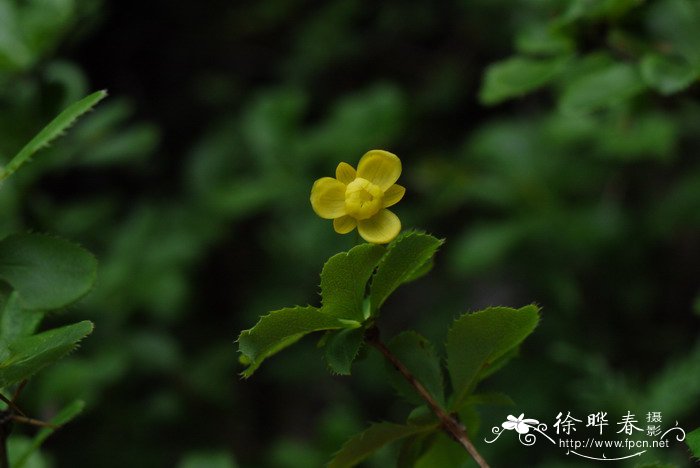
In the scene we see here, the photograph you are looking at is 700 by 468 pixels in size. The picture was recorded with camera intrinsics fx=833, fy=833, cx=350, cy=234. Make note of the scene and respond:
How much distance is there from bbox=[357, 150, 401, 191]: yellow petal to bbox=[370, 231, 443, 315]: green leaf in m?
0.08

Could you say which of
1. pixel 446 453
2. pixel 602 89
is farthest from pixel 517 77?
pixel 446 453

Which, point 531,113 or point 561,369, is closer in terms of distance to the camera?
point 561,369

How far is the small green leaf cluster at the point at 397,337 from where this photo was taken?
63 centimetres

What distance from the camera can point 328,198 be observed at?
716 mm

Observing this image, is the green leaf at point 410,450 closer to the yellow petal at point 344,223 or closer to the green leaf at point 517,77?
the yellow petal at point 344,223

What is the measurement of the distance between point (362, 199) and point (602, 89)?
1.37 feet

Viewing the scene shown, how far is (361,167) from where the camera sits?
2.33 feet

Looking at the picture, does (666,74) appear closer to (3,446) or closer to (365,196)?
(365,196)

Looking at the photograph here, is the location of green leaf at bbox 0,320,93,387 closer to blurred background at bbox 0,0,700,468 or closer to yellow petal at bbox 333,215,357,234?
yellow petal at bbox 333,215,357,234

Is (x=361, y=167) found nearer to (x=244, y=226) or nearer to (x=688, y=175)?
(x=688, y=175)

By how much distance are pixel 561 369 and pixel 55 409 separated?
44.2 inches

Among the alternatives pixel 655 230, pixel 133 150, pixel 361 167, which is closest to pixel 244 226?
pixel 133 150

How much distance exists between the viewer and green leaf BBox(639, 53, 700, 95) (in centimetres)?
91

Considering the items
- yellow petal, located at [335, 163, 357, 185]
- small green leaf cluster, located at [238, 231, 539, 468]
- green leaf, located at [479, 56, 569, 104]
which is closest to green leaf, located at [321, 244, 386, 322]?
small green leaf cluster, located at [238, 231, 539, 468]
